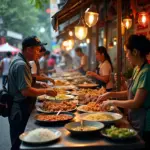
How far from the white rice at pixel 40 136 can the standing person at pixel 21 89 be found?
3.92 ft

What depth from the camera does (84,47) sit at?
24.2 m

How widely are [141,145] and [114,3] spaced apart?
A: 323 inches

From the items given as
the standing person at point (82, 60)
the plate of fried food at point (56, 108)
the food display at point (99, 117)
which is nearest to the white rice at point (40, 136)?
the food display at point (99, 117)

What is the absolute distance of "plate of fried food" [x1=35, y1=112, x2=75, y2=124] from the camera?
12.4 ft

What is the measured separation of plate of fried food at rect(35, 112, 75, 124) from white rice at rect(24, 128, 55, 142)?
51cm

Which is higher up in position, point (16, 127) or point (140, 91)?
point (140, 91)

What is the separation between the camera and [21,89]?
429 centimetres

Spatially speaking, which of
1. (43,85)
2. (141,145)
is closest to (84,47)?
(43,85)

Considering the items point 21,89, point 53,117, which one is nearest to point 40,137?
point 53,117

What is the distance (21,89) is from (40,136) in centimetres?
132

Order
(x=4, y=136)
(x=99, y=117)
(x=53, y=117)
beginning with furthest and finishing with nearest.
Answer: (x=4, y=136) → (x=53, y=117) → (x=99, y=117)

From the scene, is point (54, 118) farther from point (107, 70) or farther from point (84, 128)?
point (107, 70)

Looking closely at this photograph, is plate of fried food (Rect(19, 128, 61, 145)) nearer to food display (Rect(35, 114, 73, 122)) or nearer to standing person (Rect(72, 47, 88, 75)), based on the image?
food display (Rect(35, 114, 73, 122))

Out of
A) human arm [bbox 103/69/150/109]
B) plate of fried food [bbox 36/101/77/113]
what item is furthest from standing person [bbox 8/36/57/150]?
human arm [bbox 103/69/150/109]
